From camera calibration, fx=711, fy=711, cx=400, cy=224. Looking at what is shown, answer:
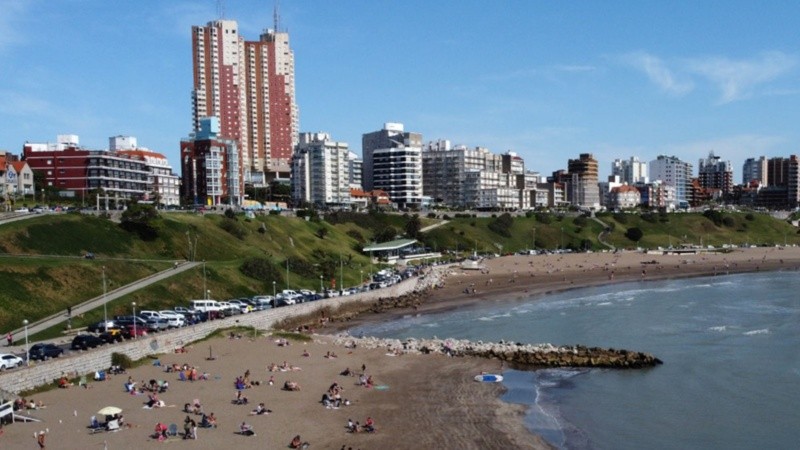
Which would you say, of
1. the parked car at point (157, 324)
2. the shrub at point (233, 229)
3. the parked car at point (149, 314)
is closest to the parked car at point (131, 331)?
the parked car at point (157, 324)

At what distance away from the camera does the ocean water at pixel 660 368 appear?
127 feet

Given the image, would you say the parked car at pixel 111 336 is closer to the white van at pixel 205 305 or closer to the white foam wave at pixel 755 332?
the white van at pixel 205 305

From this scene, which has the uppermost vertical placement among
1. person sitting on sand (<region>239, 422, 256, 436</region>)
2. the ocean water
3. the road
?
the road

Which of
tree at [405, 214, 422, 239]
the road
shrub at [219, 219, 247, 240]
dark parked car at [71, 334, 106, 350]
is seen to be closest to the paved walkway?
the road

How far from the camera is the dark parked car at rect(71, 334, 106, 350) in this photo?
47.3m

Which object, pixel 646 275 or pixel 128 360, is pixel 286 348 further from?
pixel 646 275

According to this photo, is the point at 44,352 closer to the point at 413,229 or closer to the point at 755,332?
the point at 755,332

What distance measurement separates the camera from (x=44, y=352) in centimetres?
4447

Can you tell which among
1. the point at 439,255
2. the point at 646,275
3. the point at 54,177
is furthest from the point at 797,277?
the point at 54,177

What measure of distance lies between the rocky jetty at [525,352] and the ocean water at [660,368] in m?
1.69

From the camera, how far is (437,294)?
99.9m

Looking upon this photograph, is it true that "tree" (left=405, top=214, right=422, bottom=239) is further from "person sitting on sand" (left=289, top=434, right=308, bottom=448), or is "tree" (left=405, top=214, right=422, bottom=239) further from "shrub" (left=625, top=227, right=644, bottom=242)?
"person sitting on sand" (left=289, top=434, right=308, bottom=448)

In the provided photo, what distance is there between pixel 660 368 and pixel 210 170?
375 ft

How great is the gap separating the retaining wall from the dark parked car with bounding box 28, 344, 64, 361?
3.23 feet
